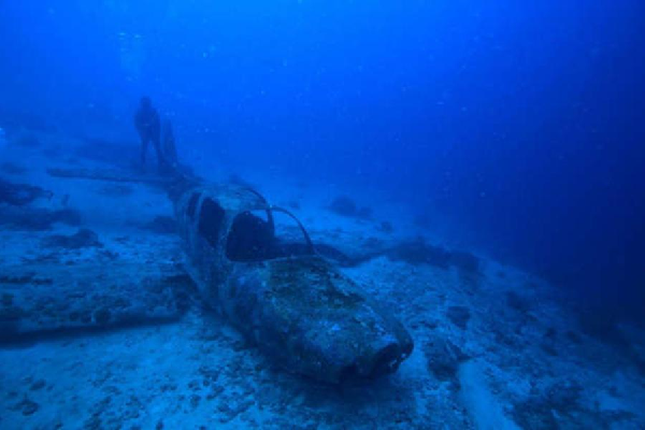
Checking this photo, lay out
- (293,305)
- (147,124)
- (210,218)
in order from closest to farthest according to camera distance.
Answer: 1. (293,305)
2. (210,218)
3. (147,124)

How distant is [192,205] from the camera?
26.2ft

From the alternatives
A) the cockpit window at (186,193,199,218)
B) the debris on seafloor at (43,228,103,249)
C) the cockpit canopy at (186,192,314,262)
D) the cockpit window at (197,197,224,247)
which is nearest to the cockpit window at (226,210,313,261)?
the cockpit canopy at (186,192,314,262)

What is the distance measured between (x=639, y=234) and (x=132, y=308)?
1536 inches

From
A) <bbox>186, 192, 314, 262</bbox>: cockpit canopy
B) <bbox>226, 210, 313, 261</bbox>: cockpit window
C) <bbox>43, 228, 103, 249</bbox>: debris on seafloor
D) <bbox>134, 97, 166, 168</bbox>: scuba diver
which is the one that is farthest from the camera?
<bbox>134, 97, 166, 168</bbox>: scuba diver

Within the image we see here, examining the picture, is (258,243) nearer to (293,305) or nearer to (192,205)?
(192,205)

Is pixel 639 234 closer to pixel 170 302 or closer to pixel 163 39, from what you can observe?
pixel 170 302

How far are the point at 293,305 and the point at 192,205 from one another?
4.40 metres

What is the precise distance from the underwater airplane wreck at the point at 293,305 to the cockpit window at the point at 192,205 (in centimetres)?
44

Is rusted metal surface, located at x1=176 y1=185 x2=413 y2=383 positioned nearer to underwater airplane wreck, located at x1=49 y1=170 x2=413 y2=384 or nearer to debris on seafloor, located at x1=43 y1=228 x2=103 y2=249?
underwater airplane wreck, located at x1=49 y1=170 x2=413 y2=384

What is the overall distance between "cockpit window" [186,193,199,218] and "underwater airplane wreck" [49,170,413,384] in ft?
1.43

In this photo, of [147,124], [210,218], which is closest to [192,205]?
[210,218]

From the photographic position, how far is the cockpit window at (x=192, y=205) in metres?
7.84

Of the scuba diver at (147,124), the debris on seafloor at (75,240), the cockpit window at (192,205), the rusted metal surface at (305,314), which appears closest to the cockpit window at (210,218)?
the cockpit window at (192,205)

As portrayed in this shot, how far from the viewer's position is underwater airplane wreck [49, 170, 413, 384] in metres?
4.23
